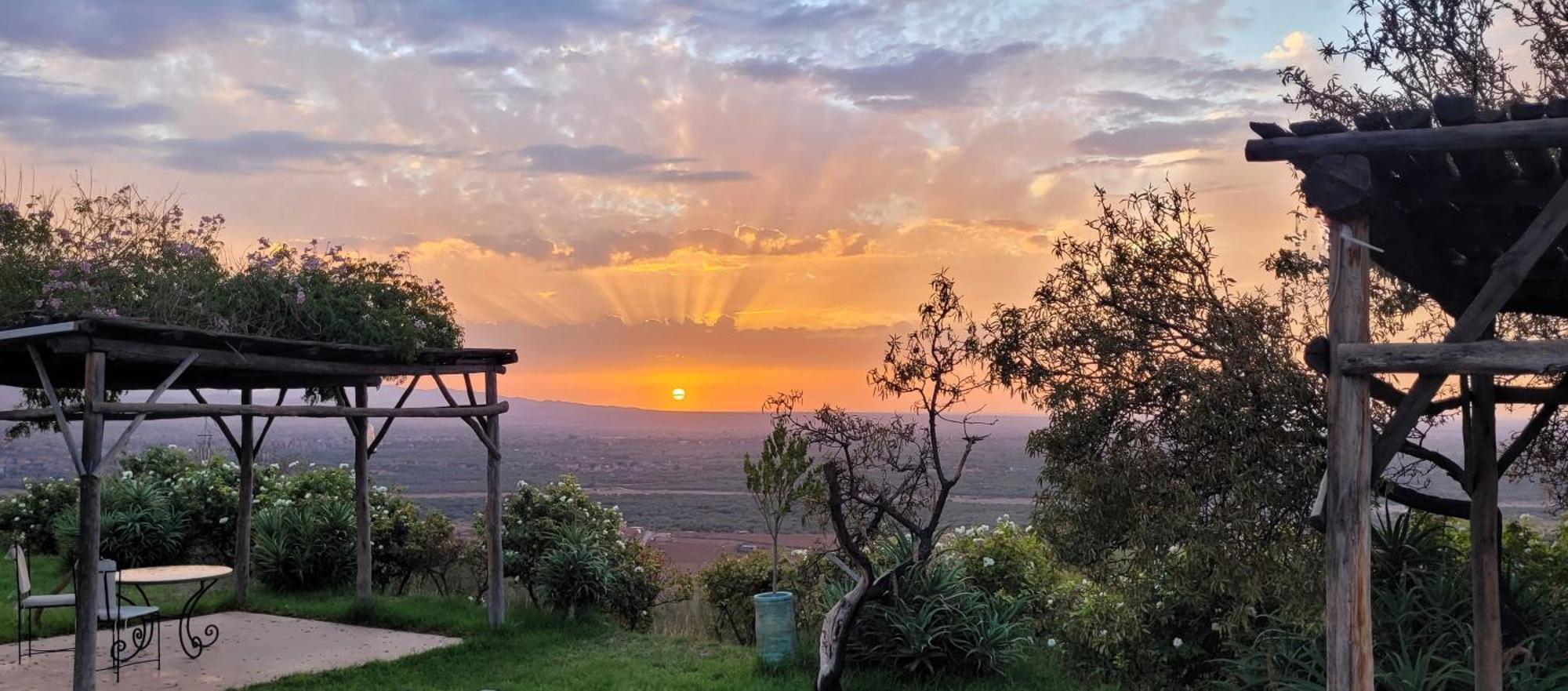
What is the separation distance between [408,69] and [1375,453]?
1036 centimetres

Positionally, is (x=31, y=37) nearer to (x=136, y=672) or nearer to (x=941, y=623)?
(x=136, y=672)

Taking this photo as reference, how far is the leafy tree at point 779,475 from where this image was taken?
357 inches

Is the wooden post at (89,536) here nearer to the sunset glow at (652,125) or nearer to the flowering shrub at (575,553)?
the sunset glow at (652,125)

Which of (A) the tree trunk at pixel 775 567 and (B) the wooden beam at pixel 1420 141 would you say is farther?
(A) the tree trunk at pixel 775 567

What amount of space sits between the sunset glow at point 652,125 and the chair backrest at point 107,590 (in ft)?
10.4

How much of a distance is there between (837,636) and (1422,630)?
149 inches

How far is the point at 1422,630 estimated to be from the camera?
6293 millimetres

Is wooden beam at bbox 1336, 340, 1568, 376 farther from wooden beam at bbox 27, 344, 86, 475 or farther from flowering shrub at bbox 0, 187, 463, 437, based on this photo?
flowering shrub at bbox 0, 187, 463, 437

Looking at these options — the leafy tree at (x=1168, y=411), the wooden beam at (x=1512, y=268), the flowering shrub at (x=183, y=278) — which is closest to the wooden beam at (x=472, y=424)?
the flowering shrub at (x=183, y=278)

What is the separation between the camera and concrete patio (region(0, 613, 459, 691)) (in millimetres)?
8234

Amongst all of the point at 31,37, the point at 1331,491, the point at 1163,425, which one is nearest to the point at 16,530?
the point at 31,37

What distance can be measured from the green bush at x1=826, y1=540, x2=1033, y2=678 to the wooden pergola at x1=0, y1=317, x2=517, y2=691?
13.5ft

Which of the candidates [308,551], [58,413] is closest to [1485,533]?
[58,413]

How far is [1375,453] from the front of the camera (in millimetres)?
4488
